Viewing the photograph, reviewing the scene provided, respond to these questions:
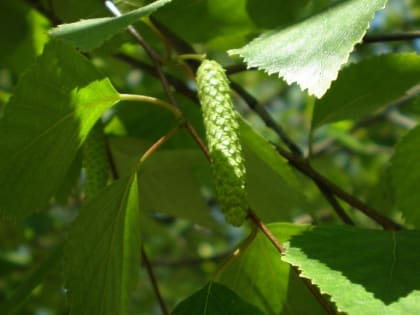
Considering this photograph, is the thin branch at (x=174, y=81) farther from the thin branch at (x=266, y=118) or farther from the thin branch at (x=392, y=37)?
the thin branch at (x=392, y=37)

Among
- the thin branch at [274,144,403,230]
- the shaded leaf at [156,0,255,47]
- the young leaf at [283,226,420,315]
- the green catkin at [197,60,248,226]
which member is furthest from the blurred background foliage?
the young leaf at [283,226,420,315]

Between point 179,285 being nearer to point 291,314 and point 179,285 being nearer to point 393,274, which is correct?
point 291,314

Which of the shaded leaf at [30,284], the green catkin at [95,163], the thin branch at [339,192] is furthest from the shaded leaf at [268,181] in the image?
the shaded leaf at [30,284]

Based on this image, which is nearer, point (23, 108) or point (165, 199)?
point (23, 108)

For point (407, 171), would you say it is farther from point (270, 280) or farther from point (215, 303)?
point (215, 303)

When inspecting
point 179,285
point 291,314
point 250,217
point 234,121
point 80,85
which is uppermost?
point 80,85

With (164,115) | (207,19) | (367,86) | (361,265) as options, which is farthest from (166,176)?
(361,265)

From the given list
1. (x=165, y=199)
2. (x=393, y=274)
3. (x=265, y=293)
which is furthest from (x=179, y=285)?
(x=393, y=274)
